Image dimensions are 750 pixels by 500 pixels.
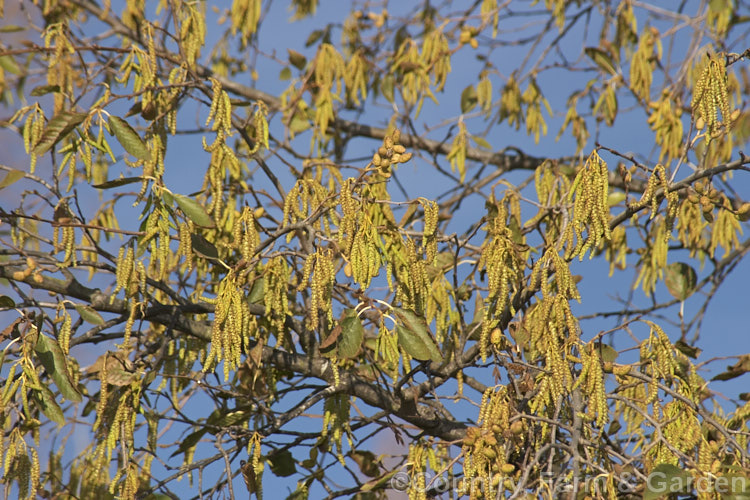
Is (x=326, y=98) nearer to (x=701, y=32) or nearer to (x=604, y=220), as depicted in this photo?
(x=604, y=220)

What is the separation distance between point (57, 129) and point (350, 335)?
0.83m

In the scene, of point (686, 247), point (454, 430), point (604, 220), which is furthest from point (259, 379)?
point (686, 247)

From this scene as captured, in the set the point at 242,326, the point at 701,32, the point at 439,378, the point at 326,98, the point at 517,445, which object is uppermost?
the point at 701,32

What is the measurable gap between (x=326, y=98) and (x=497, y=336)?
1.40m

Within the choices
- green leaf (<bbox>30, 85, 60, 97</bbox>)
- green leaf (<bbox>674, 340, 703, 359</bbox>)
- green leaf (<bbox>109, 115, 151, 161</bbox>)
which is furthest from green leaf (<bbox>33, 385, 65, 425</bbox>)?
green leaf (<bbox>674, 340, 703, 359</bbox>)

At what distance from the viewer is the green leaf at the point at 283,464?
252 cm

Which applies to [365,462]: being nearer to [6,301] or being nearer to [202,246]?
[202,246]

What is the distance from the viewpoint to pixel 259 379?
2.42 meters

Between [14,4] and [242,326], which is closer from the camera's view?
[242,326]

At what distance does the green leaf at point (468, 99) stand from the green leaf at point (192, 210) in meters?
1.71

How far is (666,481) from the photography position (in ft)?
5.67

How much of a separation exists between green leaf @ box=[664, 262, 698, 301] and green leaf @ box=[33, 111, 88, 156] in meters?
2.00

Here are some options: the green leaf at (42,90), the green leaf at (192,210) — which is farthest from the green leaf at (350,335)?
the green leaf at (42,90)

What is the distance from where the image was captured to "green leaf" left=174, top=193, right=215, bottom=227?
2.05 m
